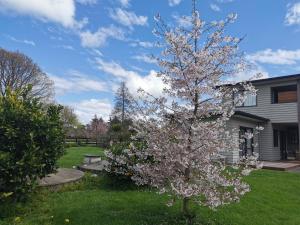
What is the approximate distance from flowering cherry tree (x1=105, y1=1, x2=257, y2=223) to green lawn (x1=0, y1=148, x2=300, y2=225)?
78 centimetres

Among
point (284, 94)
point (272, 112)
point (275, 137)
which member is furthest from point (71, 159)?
point (284, 94)

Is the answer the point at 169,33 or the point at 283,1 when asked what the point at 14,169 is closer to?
the point at 169,33

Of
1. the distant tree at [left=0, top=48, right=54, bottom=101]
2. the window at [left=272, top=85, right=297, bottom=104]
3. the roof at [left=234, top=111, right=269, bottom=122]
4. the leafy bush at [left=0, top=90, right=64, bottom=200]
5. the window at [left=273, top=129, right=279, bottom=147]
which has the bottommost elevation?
the leafy bush at [left=0, top=90, right=64, bottom=200]

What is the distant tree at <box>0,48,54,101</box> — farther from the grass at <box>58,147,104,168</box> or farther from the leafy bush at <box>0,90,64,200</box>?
the leafy bush at <box>0,90,64,200</box>

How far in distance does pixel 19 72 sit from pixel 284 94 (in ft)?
83.2

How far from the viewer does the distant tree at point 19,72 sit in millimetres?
32594

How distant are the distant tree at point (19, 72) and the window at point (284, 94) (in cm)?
2133

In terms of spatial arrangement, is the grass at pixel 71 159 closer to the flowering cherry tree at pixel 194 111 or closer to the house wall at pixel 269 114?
the flowering cherry tree at pixel 194 111

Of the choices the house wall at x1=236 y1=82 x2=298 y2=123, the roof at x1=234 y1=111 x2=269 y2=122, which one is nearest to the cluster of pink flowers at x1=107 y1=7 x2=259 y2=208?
the roof at x1=234 y1=111 x2=269 y2=122

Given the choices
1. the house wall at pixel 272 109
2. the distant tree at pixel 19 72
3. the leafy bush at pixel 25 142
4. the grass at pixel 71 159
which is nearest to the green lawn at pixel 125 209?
the leafy bush at pixel 25 142

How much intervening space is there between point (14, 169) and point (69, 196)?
1.94 m

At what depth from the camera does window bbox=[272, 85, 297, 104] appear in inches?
786

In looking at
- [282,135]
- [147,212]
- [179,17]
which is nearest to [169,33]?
[179,17]

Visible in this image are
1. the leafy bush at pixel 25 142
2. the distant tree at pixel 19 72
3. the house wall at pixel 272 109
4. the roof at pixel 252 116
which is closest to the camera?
the leafy bush at pixel 25 142
